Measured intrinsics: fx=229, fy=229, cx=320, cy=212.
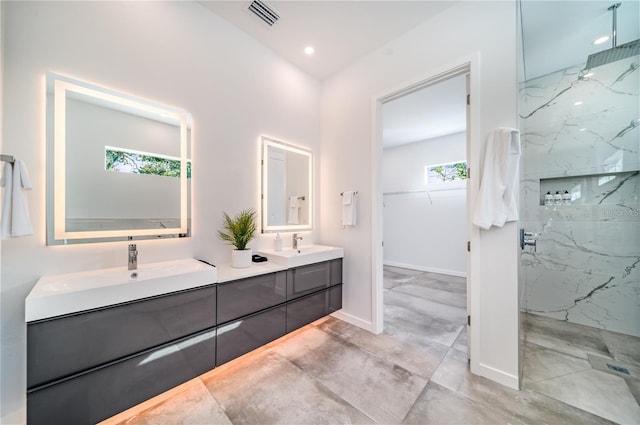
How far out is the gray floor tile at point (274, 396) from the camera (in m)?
1.38

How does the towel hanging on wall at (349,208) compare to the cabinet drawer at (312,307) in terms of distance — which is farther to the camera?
the towel hanging on wall at (349,208)

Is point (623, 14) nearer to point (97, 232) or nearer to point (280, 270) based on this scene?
point (280, 270)

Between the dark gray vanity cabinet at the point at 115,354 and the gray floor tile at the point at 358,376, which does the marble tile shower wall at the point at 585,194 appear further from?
the dark gray vanity cabinet at the point at 115,354

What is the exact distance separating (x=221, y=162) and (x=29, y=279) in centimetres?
141

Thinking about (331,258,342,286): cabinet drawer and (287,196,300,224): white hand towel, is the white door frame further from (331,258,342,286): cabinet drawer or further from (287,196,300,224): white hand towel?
(287,196,300,224): white hand towel

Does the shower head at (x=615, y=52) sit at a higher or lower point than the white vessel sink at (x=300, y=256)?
higher

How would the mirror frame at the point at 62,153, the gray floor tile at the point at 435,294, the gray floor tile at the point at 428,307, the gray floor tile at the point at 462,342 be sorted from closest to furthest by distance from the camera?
the mirror frame at the point at 62,153
the gray floor tile at the point at 462,342
the gray floor tile at the point at 428,307
the gray floor tile at the point at 435,294

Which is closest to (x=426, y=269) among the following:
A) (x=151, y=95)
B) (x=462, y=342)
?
(x=462, y=342)

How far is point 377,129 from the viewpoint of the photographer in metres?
2.48

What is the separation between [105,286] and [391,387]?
1911 millimetres

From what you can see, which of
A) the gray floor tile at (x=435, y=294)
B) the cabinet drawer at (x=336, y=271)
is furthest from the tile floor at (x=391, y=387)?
the gray floor tile at (x=435, y=294)

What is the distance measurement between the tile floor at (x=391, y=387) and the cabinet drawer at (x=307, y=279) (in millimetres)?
476

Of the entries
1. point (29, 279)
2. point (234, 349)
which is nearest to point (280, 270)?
point (234, 349)

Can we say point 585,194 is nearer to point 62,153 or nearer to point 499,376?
point 499,376
